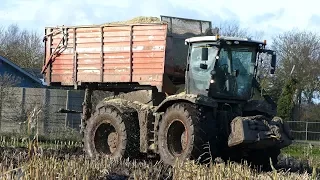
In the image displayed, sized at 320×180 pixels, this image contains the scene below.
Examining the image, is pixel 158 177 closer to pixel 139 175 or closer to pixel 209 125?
pixel 139 175

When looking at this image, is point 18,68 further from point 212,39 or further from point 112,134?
point 212,39

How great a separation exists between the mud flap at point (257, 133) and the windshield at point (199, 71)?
1292 millimetres

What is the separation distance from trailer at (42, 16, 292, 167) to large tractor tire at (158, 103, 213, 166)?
2 cm

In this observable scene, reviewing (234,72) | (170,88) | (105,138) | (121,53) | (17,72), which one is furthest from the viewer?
(17,72)

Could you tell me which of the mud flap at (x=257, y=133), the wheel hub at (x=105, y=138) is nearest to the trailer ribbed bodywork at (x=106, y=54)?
the wheel hub at (x=105, y=138)

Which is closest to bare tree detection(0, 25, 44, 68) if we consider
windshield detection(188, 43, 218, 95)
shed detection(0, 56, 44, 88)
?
shed detection(0, 56, 44, 88)

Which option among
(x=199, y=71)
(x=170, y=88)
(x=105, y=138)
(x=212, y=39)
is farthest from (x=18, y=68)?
(x=212, y=39)

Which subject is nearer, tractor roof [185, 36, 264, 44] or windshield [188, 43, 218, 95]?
tractor roof [185, 36, 264, 44]

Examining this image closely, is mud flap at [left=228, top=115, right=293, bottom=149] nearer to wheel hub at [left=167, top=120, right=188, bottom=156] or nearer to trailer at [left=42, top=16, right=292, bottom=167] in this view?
trailer at [left=42, top=16, right=292, bottom=167]

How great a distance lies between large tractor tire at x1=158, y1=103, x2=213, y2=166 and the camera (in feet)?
38.2

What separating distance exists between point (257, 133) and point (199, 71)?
6.36 ft

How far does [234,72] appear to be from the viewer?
12.7 metres

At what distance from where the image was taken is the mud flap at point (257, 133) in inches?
447

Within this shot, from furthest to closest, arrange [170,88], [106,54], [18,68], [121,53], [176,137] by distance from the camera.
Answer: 1. [18,68]
2. [106,54]
3. [121,53]
4. [170,88]
5. [176,137]
